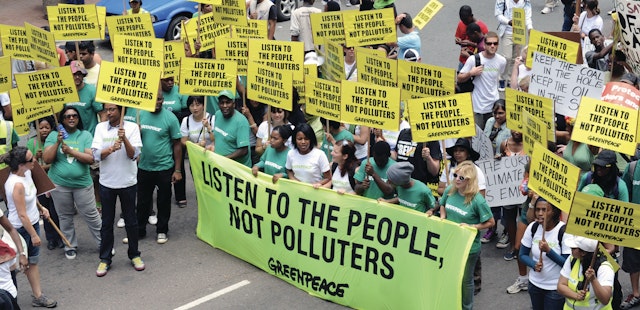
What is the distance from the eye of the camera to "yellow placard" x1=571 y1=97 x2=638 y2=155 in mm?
9836

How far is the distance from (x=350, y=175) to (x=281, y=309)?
1545mm

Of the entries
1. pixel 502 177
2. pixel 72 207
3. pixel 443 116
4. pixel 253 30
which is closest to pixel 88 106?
pixel 72 207

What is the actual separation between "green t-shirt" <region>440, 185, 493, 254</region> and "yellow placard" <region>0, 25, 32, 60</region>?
260 inches

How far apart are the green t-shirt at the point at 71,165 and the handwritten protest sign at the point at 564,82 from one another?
538 centimetres

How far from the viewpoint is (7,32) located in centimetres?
1345

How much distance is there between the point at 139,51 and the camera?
12.3 metres

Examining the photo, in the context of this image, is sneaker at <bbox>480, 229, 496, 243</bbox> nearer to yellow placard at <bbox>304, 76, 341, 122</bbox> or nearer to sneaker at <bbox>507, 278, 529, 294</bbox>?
sneaker at <bbox>507, 278, 529, 294</bbox>

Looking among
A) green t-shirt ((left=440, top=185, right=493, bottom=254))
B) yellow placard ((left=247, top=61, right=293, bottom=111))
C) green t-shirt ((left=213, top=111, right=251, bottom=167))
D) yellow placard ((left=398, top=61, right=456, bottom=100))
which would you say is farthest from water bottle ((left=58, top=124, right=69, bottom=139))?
green t-shirt ((left=440, top=185, right=493, bottom=254))

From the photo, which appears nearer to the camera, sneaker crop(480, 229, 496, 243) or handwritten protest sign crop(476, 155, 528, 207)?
handwritten protest sign crop(476, 155, 528, 207)

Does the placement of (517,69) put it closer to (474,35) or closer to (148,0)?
(474,35)

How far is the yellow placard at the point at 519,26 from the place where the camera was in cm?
1413

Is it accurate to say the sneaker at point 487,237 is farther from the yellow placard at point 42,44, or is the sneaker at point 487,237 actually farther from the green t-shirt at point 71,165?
Result: the yellow placard at point 42,44

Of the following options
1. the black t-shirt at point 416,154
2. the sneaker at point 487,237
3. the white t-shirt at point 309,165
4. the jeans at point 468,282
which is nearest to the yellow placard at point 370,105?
the white t-shirt at point 309,165

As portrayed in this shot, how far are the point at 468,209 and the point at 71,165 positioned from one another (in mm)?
4539
